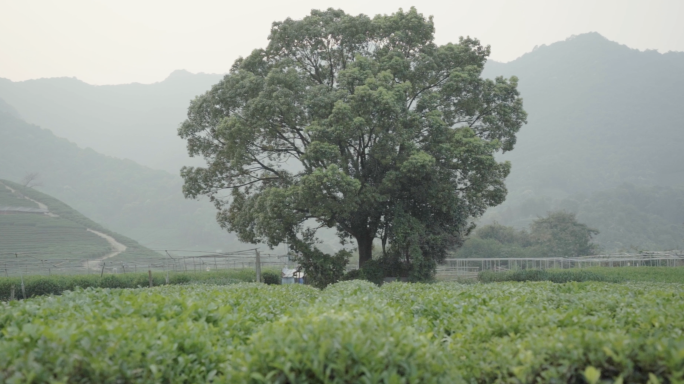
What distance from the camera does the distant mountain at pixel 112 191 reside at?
112 m

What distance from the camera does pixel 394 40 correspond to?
24.8 m

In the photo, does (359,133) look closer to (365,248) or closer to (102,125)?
(365,248)

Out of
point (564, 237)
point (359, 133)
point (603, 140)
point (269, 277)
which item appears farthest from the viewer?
point (603, 140)

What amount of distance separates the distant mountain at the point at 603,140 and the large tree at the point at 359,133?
66856 mm

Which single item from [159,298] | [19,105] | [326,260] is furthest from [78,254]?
[19,105]

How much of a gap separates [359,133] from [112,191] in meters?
110

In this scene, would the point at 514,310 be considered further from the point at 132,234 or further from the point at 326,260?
the point at 132,234

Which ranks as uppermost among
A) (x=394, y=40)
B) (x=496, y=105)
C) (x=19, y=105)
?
(x=19, y=105)

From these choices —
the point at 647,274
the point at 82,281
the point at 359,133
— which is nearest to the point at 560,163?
the point at 647,274

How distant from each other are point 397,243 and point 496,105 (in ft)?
26.0

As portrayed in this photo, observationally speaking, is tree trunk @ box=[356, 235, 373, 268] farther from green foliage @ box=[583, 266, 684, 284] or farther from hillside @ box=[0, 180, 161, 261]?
hillside @ box=[0, 180, 161, 261]

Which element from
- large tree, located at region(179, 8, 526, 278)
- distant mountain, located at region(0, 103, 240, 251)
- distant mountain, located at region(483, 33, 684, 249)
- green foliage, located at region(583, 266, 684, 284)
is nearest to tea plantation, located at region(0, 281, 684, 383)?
large tree, located at region(179, 8, 526, 278)

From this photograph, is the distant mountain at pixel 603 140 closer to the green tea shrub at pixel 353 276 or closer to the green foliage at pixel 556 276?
the green foliage at pixel 556 276

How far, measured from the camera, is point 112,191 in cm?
11950
